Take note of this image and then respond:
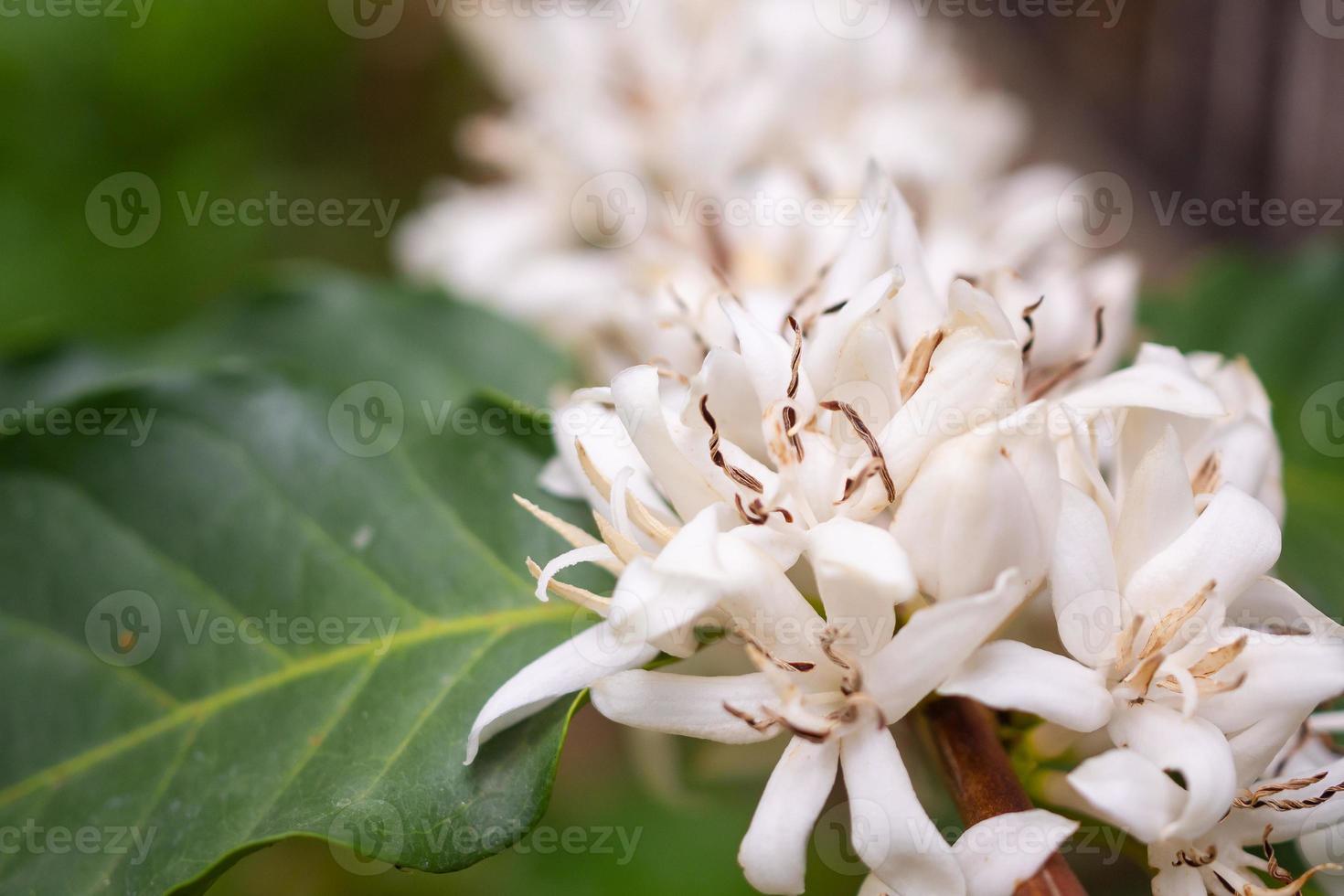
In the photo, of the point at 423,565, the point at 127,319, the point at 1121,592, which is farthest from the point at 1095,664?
the point at 127,319

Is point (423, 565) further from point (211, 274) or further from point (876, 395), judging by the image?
point (211, 274)

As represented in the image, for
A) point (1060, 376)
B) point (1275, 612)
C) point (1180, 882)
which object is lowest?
point (1180, 882)

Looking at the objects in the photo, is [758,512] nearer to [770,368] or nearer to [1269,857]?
[770,368]

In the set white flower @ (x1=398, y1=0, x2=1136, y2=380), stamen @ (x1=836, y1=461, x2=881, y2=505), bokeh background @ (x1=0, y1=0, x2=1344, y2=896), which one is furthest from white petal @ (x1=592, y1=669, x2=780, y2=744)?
bokeh background @ (x1=0, y1=0, x2=1344, y2=896)

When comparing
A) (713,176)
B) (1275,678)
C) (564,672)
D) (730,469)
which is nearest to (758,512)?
(730,469)

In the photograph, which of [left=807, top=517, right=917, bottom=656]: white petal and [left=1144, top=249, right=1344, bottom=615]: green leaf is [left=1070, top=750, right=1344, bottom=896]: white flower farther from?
[left=1144, top=249, right=1344, bottom=615]: green leaf

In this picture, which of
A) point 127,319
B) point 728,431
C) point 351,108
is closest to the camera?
point 728,431

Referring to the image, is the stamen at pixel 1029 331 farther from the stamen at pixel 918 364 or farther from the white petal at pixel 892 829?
the white petal at pixel 892 829

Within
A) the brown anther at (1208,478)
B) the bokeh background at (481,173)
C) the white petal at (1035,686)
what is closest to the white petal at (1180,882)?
the white petal at (1035,686)
